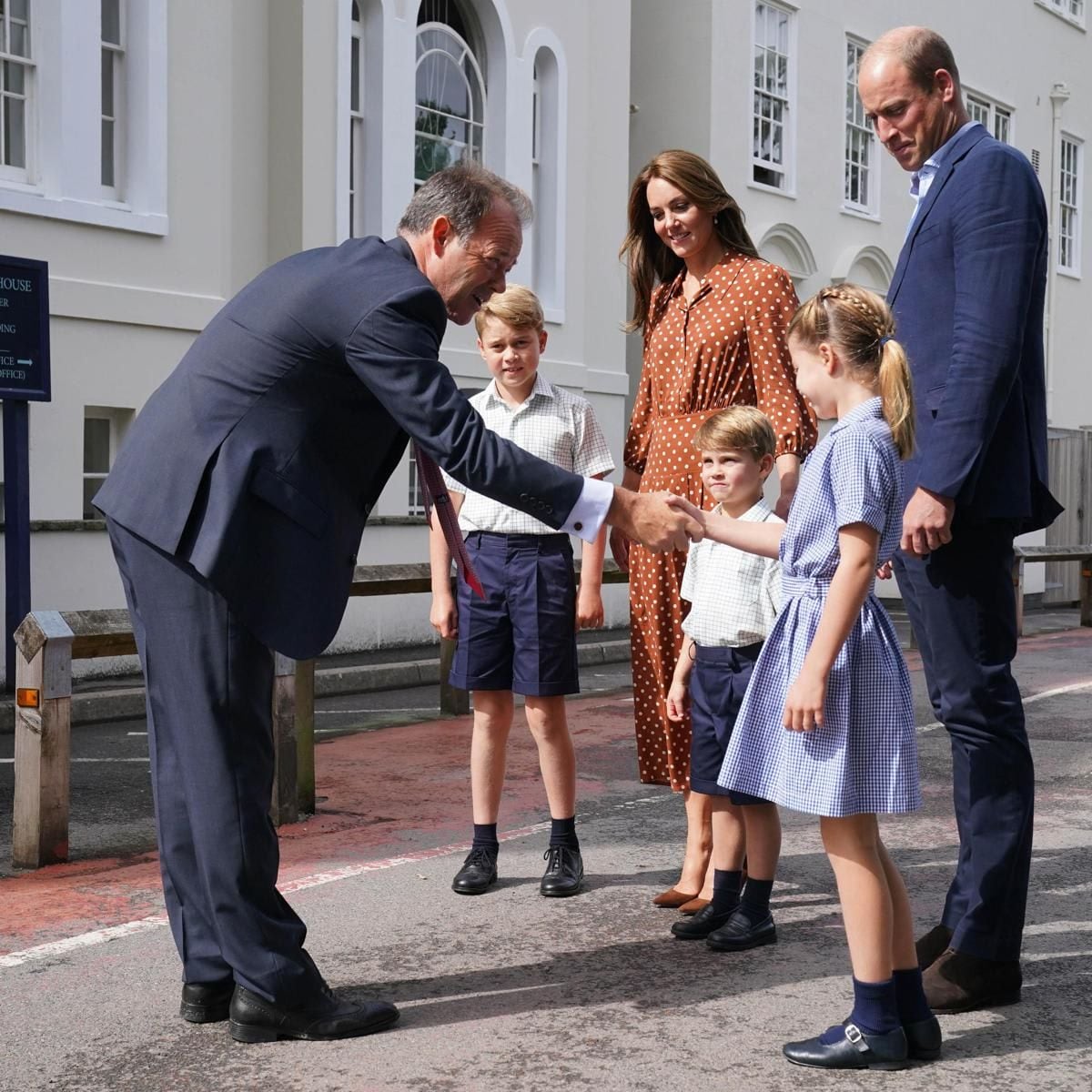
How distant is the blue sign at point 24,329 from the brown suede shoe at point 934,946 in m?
6.83

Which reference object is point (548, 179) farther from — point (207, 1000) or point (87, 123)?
point (207, 1000)

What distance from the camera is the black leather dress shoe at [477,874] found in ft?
16.4

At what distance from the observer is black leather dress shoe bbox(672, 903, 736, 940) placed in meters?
4.46

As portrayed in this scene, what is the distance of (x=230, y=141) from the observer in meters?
11.9

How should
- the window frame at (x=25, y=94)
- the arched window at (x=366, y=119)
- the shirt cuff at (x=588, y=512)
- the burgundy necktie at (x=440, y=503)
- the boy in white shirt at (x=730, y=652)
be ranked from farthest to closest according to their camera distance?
the arched window at (x=366, y=119) < the window frame at (x=25, y=94) < the boy in white shirt at (x=730, y=652) < the burgundy necktie at (x=440, y=503) < the shirt cuff at (x=588, y=512)

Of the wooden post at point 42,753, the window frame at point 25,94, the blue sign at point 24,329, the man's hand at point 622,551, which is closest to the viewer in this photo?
the man's hand at point 622,551

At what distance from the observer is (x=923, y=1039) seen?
344 centimetres

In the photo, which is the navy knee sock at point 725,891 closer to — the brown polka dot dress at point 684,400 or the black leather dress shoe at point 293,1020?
the brown polka dot dress at point 684,400

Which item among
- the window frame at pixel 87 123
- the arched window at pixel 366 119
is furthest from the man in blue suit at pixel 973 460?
the arched window at pixel 366 119

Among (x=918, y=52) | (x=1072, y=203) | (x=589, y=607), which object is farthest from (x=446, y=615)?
(x=1072, y=203)

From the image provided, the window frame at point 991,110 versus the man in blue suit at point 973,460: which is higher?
the window frame at point 991,110

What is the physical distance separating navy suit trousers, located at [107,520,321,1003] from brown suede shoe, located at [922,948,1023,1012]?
4.76ft

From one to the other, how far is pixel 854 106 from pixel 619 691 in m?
11.7

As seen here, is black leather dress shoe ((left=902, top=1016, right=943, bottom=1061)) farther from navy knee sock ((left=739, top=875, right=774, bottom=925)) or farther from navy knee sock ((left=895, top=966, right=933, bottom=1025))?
navy knee sock ((left=739, top=875, right=774, bottom=925))
